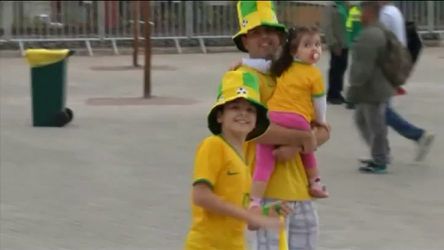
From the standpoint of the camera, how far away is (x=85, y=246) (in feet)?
25.9

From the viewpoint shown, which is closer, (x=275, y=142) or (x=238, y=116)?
(x=238, y=116)

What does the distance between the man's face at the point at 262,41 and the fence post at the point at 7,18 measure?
→ 1928cm

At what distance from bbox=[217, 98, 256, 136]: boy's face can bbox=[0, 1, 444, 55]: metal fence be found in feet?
64.9

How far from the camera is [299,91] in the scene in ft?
20.2

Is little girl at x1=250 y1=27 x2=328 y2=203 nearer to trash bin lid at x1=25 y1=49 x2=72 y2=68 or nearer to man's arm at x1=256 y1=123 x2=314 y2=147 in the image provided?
man's arm at x1=256 y1=123 x2=314 y2=147

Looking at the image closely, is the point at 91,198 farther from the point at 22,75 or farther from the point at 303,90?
the point at 22,75

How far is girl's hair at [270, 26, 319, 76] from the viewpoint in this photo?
5.89 metres

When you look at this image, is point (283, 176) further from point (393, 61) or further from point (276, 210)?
point (393, 61)

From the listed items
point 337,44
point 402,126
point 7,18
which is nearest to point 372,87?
point 402,126

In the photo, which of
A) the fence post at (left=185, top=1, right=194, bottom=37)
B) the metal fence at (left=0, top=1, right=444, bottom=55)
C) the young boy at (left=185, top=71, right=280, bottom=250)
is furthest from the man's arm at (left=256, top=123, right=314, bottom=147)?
the fence post at (left=185, top=1, right=194, bottom=37)

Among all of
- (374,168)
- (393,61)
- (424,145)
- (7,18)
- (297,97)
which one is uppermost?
(297,97)

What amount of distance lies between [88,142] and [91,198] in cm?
301

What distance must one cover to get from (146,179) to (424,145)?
265 cm

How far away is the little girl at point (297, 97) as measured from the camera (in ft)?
19.3
